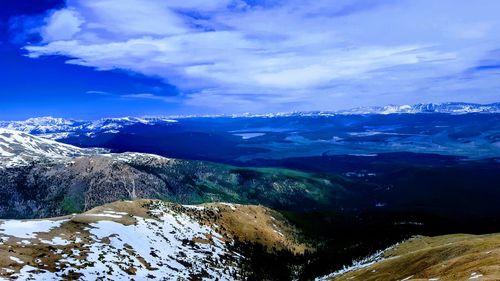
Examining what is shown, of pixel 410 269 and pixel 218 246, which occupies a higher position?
pixel 410 269

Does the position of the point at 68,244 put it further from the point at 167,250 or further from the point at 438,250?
the point at 438,250

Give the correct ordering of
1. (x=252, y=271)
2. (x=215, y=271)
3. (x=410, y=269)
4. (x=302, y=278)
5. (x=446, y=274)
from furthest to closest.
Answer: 1. (x=302, y=278)
2. (x=252, y=271)
3. (x=215, y=271)
4. (x=410, y=269)
5. (x=446, y=274)

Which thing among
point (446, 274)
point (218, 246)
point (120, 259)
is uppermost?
point (446, 274)

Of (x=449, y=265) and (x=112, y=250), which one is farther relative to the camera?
(x=112, y=250)

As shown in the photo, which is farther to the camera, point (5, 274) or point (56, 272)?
point (56, 272)

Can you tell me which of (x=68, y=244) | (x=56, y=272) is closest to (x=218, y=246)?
(x=68, y=244)

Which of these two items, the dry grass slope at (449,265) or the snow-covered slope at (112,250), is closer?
the dry grass slope at (449,265)

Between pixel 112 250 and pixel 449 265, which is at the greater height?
pixel 449 265

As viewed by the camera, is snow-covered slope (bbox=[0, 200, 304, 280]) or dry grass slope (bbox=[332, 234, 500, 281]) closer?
dry grass slope (bbox=[332, 234, 500, 281])
